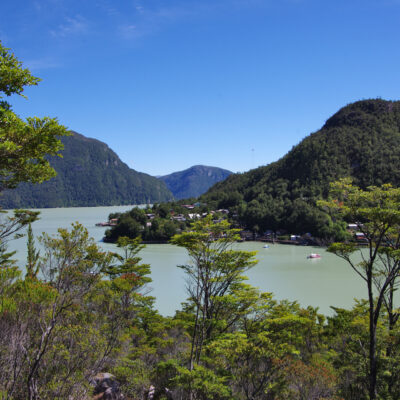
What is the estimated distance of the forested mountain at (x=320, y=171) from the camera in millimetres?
55125

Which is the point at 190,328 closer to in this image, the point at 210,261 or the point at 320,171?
the point at 210,261

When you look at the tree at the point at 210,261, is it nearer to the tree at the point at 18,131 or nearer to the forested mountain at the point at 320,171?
the tree at the point at 18,131

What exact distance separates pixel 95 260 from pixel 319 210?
47.7 metres

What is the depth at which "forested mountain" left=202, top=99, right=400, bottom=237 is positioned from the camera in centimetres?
5512

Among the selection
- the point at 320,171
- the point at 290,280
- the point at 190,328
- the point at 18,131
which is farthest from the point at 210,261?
the point at 320,171

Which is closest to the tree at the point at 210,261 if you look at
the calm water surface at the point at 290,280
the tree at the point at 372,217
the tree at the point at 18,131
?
the tree at the point at 372,217

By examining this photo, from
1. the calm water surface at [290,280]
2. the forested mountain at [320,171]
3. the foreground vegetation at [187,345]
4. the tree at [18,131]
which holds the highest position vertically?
the forested mountain at [320,171]

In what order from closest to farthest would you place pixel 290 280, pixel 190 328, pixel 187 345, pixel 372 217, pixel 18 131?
pixel 18 131 → pixel 372 217 → pixel 190 328 → pixel 187 345 → pixel 290 280

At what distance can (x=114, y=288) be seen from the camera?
36.9ft

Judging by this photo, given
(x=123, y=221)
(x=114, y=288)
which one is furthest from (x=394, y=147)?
(x=114, y=288)

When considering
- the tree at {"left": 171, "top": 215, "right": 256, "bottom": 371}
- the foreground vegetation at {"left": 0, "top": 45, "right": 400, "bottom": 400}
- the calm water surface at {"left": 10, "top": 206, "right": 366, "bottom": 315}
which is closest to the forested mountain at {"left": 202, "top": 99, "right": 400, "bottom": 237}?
the calm water surface at {"left": 10, "top": 206, "right": 366, "bottom": 315}

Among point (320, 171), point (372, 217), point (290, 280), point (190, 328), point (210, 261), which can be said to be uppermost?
point (320, 171)

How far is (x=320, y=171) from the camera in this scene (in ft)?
217

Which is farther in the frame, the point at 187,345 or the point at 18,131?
the point at 187,345
